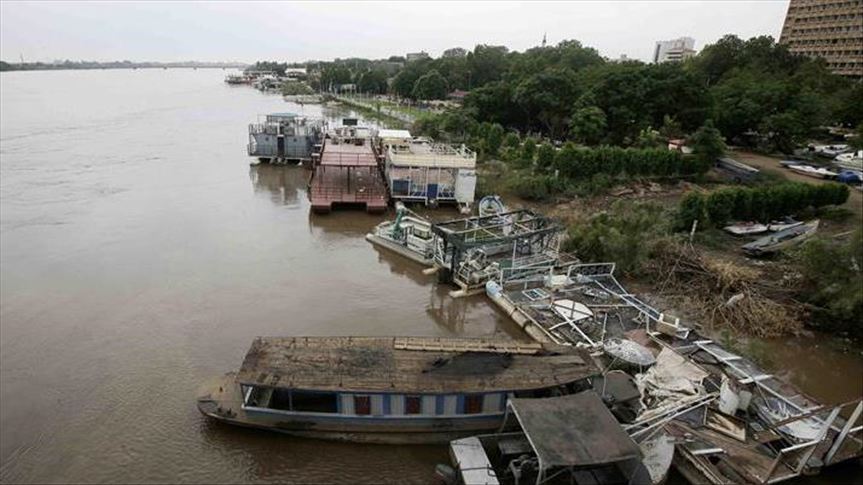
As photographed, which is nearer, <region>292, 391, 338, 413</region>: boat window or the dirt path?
<region>292, 391, 338, 413</region>: boat window

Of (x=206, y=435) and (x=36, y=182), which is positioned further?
(x=36, y=182)

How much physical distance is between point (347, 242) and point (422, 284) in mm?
6660

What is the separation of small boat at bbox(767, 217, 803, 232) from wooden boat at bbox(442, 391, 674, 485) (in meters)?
21.1

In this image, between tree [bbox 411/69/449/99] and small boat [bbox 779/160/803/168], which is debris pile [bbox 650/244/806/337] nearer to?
small boat [bbox 779/160/803/168]

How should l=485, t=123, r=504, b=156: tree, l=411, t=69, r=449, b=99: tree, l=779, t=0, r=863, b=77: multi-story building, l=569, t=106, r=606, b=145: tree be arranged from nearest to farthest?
l=485, t=123, r=504, b=156: tree < l=569, t=106, r=606, b=145: tree < l=779, t=0, r=863, b=77: multi-story building < l=411, t=69, r=449, b=99: tree

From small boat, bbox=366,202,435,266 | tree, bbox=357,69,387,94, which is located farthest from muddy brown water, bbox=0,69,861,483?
tree, bbox=357,69,387,94

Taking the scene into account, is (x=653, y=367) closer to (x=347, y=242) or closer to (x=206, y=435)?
(x=206, y=435)

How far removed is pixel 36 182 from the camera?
36.3 meters

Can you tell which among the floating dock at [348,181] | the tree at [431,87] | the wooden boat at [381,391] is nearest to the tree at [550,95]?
the floating dock at [348,181]

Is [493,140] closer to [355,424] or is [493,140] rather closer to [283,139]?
[283,139]

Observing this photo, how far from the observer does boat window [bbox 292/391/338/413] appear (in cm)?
1347

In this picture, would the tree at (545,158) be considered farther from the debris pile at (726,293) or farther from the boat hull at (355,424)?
the boat hull at (355,424)


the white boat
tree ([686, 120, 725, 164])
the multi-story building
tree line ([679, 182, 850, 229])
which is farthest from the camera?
the multi-story building

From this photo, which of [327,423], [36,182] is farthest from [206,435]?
[36,182]
